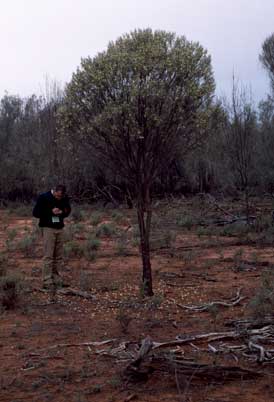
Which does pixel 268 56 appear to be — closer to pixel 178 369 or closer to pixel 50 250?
pixel 50 250

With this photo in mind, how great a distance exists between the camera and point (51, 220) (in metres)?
10.2

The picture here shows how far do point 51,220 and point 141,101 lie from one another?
2.97 m

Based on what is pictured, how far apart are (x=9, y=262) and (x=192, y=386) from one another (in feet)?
27.9

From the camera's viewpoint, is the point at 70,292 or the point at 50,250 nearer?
the point at 70,292

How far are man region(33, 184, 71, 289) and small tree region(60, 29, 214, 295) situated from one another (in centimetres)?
165

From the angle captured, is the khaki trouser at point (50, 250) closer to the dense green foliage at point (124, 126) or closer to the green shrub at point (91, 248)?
the dense green foliage at point (124, 126)

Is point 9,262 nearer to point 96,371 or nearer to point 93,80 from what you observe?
point 93,80

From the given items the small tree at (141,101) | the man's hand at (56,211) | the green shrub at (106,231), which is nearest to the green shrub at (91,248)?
the green shrub at (106,231)

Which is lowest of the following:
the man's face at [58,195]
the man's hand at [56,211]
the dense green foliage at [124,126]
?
the man's hand at [56,211]

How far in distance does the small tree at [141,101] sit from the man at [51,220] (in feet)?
5.42

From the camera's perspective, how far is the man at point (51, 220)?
33.3ft

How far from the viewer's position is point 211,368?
5.50 m

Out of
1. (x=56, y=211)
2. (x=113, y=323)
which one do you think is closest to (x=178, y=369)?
(x=113, y=323)

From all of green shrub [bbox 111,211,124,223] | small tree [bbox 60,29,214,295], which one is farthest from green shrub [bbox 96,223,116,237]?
small tree [bbox 60,29,214,295]
